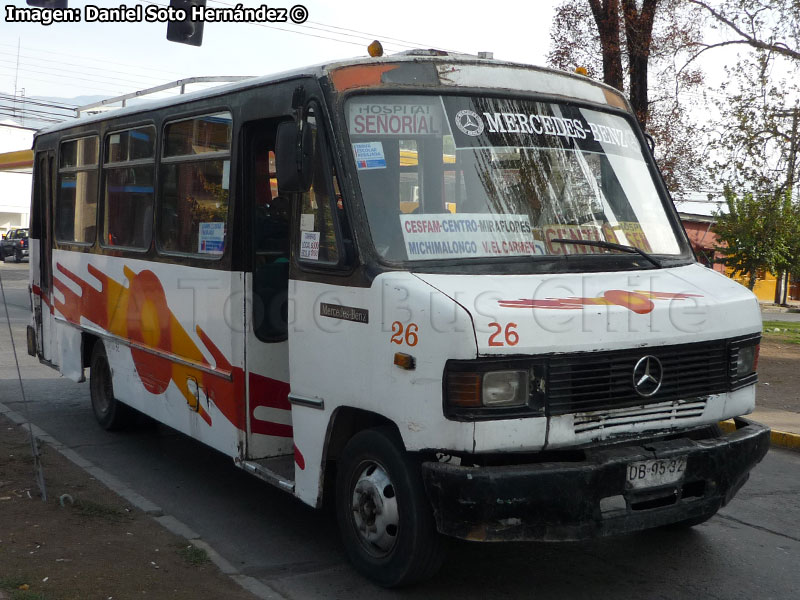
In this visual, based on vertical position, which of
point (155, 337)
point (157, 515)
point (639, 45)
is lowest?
point (157, 515)

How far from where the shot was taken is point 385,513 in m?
4.42

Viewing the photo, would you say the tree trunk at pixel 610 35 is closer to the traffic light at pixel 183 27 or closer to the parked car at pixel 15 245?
the traffic light at pixel 183 27

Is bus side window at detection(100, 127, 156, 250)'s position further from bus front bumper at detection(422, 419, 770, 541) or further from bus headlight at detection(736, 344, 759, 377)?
bus headlight at detection(736, 344, 759, 377)

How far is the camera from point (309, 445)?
16.0ft

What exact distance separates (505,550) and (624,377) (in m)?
1.48

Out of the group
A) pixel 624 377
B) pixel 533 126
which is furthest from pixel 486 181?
pixel 624 377

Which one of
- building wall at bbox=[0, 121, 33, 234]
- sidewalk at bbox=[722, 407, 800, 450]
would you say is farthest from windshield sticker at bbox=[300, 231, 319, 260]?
building wall at bbox=[0, 121, 33, 234]

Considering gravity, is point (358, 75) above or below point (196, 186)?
A: above

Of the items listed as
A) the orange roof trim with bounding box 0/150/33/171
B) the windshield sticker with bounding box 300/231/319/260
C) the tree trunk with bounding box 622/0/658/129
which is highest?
the tree trunk with bounding box 622/0/658/129

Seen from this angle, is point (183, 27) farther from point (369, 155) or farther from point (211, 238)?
point (369, 155)

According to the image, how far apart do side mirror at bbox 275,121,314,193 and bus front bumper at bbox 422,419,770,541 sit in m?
1.53

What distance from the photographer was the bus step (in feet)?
16.9

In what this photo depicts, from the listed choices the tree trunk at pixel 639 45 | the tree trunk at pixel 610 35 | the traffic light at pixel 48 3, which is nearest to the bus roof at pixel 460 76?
the traffic light at pixel 48 3

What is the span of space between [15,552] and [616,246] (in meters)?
3.65
